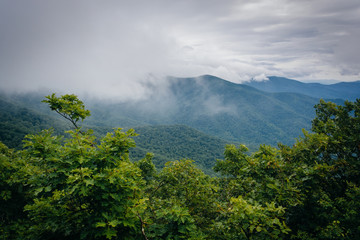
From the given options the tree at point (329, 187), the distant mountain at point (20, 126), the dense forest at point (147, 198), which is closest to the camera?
the dense forest at point (147, 198)

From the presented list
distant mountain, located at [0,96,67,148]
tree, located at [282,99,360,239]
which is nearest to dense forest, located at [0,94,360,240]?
tree, located at [282,99,360,239]

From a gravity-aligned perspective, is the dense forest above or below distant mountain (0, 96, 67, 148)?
above

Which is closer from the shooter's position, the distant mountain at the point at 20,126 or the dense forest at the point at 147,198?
the dense forest at the point at 147,198

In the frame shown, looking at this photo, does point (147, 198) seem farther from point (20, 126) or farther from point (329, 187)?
point (20, 126)

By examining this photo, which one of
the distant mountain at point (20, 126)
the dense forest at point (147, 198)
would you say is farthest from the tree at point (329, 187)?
the distant mountain at point (20, 126)

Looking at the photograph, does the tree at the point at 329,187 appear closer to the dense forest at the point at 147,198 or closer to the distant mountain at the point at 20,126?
the dense forest at the point at 147,198

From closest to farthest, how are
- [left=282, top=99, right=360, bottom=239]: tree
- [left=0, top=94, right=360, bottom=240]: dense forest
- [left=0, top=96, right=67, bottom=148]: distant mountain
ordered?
[left=0, top=94, right=360, bottom=240]: dense forest → [left=282, top=99, right=360, bottom=239]: tree → [left=0, top=96, right=67, bottom=148]: distant mountain

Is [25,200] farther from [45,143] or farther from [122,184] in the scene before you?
[122,184]

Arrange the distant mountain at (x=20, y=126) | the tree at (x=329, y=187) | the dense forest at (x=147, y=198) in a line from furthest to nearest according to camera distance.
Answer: the distant mountain at (x=20, y=126), the tree at (x=329, y=187), the dense forest at (x=147, y=198)

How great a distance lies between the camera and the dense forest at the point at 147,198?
5.81 metres

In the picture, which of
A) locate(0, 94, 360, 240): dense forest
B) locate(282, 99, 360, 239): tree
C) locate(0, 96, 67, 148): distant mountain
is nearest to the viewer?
locate(0, 94, 360, 240): dense forest

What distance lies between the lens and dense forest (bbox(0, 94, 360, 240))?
581 centimetres

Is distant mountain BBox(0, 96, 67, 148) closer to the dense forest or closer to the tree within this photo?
the dense forest

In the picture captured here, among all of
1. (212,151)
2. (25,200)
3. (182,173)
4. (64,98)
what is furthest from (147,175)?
(212,151)
